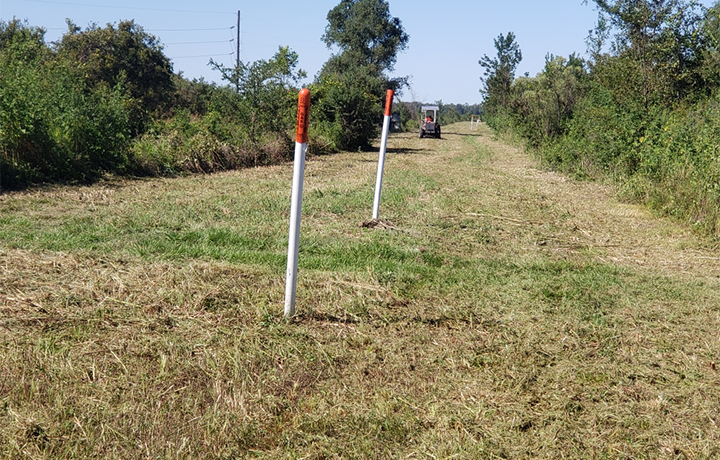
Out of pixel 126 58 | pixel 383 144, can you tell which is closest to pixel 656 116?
pixel 383 144

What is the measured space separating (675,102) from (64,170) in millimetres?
13202

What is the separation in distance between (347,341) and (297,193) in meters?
1.10

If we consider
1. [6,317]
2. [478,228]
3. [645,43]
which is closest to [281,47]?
[645,43]

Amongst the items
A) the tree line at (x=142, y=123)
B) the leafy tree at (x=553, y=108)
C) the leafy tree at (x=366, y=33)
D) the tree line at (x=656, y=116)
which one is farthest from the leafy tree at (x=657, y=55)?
the leafy tree at (x=366, y=33)

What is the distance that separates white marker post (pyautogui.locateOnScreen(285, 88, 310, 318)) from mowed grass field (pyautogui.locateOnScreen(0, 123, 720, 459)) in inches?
8.9

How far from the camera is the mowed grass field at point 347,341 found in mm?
3002

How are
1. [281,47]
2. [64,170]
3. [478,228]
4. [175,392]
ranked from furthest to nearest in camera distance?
[281,47]
[64,170]
[478,228]
[175,392]

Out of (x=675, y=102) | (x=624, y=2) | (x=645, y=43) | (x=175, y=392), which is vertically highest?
(x=624, y=2)

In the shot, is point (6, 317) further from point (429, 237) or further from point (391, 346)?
point (429, 237)

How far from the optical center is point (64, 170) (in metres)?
10.6

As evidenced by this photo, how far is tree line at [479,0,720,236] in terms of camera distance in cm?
957

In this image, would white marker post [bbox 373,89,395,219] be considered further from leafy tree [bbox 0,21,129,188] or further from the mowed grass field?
leafy tree [bbox 0,21,129,188]

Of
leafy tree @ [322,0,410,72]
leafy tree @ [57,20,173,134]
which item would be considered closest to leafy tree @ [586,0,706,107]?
leafy tree @ [57,20,173,134]

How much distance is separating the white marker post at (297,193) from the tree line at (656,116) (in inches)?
258
